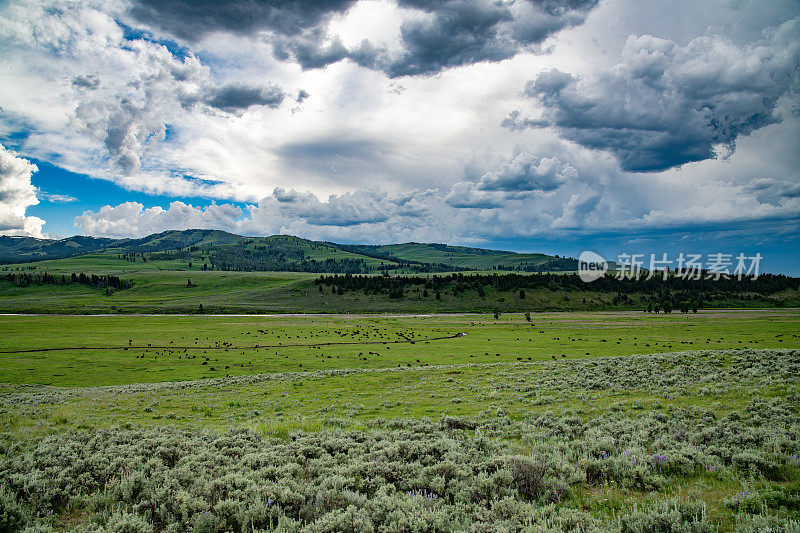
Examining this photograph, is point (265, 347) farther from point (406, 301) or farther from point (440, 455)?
point (406, 301)

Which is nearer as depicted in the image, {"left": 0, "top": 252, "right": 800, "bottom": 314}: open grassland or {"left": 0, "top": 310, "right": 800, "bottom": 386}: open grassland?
{"left": 0, "top": 310, "right": 800, "bottom": 386}: open grassland

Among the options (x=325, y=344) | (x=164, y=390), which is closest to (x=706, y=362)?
(x=164, y=390)

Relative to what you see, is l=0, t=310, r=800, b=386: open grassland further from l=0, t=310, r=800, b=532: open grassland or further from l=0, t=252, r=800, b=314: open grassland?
l=0, t=252, r=800, b=314: open grassland

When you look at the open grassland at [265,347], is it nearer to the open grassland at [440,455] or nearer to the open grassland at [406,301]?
the open grassland at [440,455]

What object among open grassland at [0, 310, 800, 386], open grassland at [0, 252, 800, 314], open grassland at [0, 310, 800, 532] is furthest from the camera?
open grassland at [0, 252, 800, 314]

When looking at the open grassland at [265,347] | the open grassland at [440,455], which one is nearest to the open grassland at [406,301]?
the open grassland at [265,347]

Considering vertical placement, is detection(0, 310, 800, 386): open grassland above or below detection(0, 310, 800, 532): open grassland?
below

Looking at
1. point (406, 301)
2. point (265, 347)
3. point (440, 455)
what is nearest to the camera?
point (440, 455)

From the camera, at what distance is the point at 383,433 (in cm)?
1441

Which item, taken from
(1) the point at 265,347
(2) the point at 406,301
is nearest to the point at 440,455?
(1) the point at 265,347

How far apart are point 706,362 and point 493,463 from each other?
2520 centimetres

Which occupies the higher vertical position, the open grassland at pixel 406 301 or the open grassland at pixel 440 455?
the open grassland at pixel 440 455

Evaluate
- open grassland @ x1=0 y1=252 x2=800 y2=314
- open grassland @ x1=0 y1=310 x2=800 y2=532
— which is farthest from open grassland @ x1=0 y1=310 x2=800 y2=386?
open grassland @ x1=0 y1=252 x2=800 y2=314

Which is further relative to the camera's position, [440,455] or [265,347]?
[265,347]
